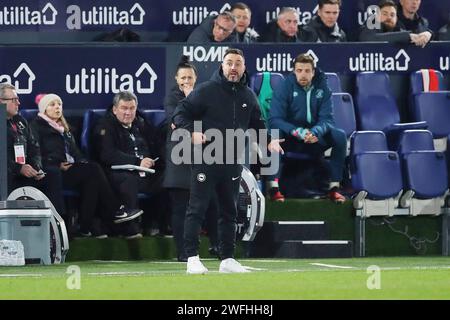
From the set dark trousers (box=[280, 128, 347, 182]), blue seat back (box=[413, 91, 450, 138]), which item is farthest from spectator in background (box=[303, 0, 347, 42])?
dark trousers (box=[280, 128, 347, 182])

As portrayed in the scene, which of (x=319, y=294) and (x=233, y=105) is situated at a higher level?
(x=233, y=105)

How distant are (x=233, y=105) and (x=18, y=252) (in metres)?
2.56

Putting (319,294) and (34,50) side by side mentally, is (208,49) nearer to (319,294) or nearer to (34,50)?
(34,50)

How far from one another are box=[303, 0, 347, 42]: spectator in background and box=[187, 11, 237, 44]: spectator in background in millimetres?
1012

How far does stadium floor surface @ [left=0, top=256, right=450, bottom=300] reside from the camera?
1014cm

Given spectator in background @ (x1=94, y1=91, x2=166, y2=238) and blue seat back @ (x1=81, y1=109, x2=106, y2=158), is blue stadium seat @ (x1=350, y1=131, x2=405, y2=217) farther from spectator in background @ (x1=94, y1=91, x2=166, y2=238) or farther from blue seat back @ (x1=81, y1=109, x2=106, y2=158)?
blue seat back @ (x1=81, y1=109, x2=106, y2=158)

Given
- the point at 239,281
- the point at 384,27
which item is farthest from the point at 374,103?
the point at 239,281

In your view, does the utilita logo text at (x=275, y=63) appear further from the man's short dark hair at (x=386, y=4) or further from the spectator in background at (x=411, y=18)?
the spectator in background at (x=411, y=18)

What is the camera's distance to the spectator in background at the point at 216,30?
15836mm

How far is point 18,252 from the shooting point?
1343cm

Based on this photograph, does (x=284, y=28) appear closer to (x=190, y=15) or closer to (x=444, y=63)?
(x=190, y=15)

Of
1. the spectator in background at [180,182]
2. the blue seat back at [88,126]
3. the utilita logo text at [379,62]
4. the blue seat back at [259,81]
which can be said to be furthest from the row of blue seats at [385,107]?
the blue seat back at [88,126]
